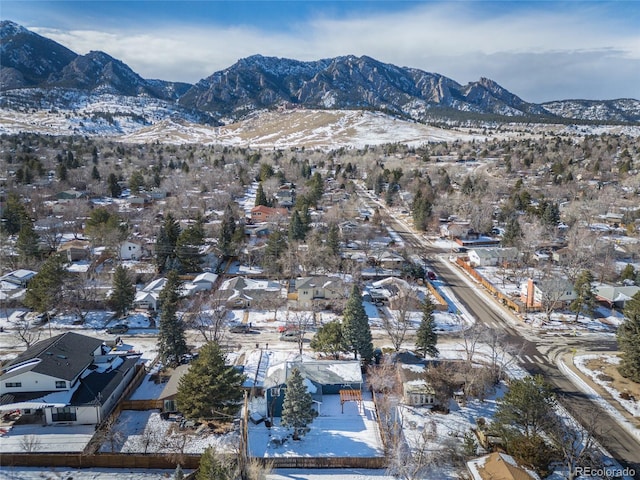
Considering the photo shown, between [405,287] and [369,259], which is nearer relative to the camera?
[405,287]

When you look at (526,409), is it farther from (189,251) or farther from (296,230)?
(296,230)

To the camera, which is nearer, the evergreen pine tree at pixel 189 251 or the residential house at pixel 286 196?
the evergreen pine tree at pixel 189 251

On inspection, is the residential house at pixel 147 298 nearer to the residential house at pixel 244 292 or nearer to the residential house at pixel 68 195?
the residential house at pixel 244 292

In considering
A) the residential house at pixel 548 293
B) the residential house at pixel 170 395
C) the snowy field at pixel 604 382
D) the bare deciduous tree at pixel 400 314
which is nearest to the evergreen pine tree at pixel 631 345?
the snowy field at pixel 604 382

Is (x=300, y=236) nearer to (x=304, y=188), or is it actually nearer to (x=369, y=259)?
(x=369, y=259)

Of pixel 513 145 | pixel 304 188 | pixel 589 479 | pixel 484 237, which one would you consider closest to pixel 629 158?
pixel 513 145

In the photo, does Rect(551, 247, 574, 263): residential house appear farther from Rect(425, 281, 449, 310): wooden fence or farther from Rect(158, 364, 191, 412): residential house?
Rect(158, 364, 191, 412): residential house
